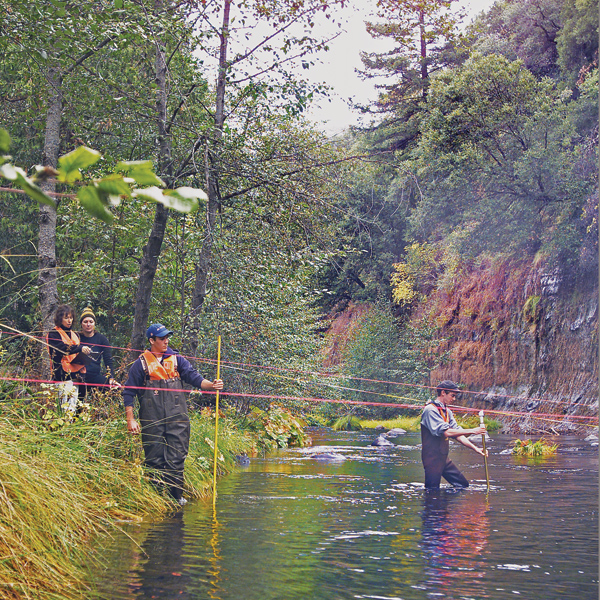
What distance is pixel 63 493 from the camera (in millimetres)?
5730

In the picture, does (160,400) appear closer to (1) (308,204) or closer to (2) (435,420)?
(2) (435,420)

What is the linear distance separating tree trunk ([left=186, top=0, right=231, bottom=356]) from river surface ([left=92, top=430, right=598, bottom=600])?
2.62 m

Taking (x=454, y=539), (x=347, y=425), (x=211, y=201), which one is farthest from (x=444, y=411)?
(x=347, y=425)

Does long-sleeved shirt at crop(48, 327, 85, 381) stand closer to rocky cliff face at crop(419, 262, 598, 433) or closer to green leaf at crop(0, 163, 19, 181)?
green leaf at crop(0, 163, 19, 181)

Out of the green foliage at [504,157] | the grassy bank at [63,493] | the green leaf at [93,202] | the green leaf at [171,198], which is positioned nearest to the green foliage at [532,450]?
the grassy bank at [63,493]

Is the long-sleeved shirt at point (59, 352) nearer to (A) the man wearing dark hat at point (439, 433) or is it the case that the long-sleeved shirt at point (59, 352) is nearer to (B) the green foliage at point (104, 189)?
(A) the man wearing dark hat at point (439, 433)

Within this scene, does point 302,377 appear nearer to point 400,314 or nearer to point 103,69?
point 103,69

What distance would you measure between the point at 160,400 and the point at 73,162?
6506mm

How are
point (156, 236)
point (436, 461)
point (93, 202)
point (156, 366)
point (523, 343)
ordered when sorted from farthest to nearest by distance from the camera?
1. point (523, 343)
2. point (156, 236)
3. point (436, 461)
4. point (156, 366)
5. point (93, 202)

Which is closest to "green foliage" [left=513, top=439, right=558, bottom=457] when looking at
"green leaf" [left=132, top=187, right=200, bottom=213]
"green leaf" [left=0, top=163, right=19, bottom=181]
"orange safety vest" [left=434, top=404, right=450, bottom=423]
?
"orange safety vest" [left=434, top=404, right=450, bottom=423]

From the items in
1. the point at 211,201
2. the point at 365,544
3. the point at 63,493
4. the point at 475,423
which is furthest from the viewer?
the point at 475,423

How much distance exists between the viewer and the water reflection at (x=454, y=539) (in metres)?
5.24

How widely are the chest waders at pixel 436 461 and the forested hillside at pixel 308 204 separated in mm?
3446

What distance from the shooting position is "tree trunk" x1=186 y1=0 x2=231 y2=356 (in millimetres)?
11922
